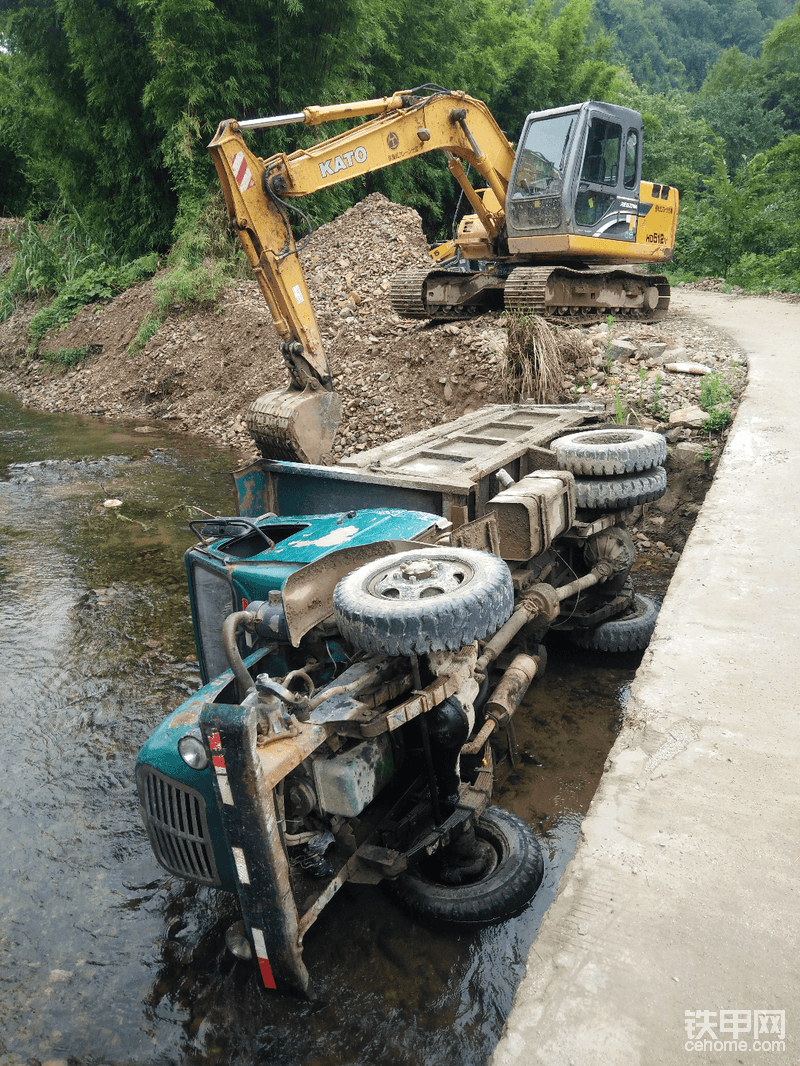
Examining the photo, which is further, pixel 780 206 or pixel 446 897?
pixel 780 206

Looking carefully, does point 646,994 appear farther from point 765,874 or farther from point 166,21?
point 166,21

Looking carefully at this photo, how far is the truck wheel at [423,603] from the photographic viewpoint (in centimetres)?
282

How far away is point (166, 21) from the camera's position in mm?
15672

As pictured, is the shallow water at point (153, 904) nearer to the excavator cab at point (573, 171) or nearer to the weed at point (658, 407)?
the weed at point (658, 407)

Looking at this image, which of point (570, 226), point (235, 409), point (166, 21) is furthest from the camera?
point (166, 21)

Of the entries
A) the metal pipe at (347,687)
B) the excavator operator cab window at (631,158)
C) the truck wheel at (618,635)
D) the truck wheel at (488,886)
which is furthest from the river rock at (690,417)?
the metal pipe at (347,687)

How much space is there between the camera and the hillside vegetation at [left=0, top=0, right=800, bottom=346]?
16406 mm

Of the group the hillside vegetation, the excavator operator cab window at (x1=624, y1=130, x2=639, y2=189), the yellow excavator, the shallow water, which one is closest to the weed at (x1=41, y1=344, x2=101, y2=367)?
the hillside vegetation

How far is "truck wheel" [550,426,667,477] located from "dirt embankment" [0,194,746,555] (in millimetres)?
1954

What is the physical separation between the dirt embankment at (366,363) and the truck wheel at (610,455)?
1.95 meters

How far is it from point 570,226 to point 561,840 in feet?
28.4

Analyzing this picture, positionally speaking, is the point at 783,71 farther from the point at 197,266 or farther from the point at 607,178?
the point at 607,178

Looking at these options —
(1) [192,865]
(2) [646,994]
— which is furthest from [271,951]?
(2) [646,994]

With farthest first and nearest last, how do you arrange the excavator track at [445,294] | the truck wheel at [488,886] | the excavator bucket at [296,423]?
the excavator track at [445,294] → the excavator bucket at [296,423] → the truck wheel at [488,886]
